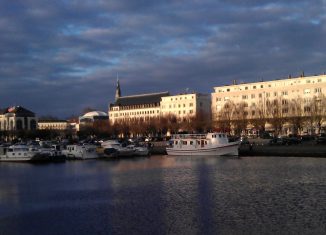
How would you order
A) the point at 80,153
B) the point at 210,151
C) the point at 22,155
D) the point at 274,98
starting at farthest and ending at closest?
the point at 274,98
the point at 80,153
the point at 22,155
the point at 210,151

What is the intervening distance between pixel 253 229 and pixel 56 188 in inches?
858

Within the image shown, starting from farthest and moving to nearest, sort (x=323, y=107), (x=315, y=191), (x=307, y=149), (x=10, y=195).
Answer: (x=323, y=107) < (x=307, y=149) < (x=10, y=195) < (x=315, y=191)

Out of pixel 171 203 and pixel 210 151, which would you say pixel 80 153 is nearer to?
pixel 210 151

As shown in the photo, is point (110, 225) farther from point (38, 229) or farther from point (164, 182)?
point (164, 182)

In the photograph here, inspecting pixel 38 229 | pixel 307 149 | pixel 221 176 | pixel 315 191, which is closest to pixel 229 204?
pixel 315 191

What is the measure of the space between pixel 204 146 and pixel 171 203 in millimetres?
45000

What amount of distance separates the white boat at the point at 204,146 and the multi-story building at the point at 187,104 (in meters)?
88.1

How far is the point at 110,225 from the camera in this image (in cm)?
2538

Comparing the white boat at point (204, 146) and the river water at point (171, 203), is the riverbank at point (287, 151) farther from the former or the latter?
the river water at point (171, 203)

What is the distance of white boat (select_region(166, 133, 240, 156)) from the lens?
→ 7250 cm

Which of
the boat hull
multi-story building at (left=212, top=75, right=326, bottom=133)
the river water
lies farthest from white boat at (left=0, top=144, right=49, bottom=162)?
multi-story building at (left=212, top=75, right=326, bottom=133)

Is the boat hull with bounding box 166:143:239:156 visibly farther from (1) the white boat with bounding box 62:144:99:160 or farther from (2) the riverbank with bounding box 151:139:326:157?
(1) the white boat with bounding box 62:144:99:160

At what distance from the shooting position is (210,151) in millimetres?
74188

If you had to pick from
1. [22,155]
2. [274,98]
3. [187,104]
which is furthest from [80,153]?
[187,104]
